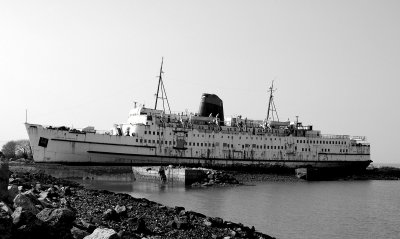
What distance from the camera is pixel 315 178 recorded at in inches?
1929

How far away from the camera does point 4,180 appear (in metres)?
8.38

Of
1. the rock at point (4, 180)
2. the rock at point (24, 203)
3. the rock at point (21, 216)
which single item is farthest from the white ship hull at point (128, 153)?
the rock at point (21, 216)

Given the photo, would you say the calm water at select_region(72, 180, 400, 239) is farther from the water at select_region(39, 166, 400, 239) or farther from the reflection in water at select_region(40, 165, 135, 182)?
the reflection in water at select_region(40, 165, 135, 182)

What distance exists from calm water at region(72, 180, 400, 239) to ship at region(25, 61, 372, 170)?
53.2 ft

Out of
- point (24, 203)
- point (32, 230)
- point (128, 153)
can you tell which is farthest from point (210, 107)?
point (32, 230)

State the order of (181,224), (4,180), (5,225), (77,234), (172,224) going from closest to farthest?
(5,225)
(77,234)
(4,180)
(181,224)
(172,224)

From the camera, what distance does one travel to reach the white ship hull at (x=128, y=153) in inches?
1687

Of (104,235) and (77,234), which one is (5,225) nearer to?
(77,234)

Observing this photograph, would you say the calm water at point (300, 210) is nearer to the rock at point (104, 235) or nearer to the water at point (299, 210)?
the water at point (299, 210)

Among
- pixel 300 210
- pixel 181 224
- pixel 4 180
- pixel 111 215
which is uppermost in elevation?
pixel 4 180

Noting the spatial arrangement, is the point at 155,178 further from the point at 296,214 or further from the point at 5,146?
the point at 5,146

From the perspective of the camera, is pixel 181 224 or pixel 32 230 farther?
pixel 181 224

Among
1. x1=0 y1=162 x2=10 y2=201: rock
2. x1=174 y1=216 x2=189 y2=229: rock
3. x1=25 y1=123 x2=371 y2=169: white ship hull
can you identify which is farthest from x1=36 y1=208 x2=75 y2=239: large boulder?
x1=25 y1=123 x2=371 y2=169: white ship hull

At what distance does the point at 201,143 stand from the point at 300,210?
27.8 meters
